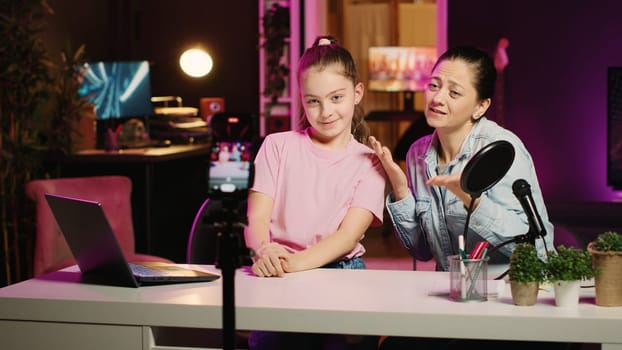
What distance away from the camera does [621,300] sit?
1.82 m

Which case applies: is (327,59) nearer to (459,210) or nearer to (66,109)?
(459,210)

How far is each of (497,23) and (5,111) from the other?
2.93 m

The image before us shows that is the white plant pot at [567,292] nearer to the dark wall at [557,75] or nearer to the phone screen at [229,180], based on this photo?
the phone screen at [229,180]

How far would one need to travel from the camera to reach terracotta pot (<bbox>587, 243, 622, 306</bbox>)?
5.96 feet

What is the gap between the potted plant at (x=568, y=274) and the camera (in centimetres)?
182

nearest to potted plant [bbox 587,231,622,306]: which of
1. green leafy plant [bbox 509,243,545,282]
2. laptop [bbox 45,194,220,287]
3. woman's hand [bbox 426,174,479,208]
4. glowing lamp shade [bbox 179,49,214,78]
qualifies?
green leafy plant [bbox 509,243,545,282]

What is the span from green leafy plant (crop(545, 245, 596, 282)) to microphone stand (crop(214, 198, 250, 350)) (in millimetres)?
673

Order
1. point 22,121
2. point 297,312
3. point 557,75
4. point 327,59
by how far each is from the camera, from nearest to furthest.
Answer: point 297,312, point 327,59, point 22,121, point 557,75

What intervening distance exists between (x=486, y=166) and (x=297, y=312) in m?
0.49

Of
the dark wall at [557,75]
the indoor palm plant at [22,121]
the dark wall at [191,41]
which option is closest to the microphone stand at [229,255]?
the indoor palm plant at [22,121]

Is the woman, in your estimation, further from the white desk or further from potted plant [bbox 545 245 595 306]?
potted plant [bbox 545 245 595 306]

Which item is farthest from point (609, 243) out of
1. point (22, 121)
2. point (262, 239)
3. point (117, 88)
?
point (117, 88)

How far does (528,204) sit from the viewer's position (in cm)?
198

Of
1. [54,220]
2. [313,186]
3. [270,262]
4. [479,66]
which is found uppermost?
[479,66]
